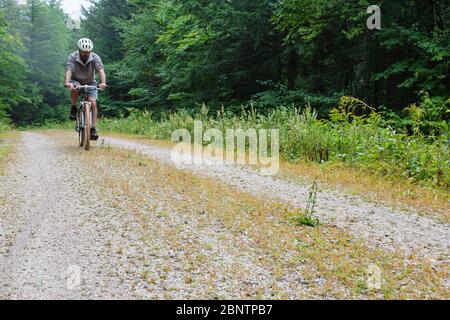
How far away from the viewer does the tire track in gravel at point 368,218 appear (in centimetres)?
454

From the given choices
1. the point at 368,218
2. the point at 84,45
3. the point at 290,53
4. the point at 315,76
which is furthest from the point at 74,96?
the point at 290,53

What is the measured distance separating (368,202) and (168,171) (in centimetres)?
350

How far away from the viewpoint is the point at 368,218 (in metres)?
5.37

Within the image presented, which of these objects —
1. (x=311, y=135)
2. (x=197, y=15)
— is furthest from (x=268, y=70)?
(x=311, y=135)

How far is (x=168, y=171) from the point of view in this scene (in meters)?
7.88

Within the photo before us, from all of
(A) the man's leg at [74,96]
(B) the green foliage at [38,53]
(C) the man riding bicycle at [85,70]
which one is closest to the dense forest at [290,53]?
(C) the man riding bicycle at [85,70]

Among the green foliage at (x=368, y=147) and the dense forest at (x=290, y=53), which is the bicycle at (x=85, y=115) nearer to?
the green foliage at (x=368, y=147)

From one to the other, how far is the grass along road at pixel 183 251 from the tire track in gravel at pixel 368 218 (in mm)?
127

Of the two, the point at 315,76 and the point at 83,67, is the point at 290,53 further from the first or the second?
the point at 83,67

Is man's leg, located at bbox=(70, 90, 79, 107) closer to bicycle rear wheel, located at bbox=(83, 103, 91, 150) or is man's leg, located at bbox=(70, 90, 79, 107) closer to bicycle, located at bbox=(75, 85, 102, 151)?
bicycle, located at bbox=(75, 85, 102, 151)

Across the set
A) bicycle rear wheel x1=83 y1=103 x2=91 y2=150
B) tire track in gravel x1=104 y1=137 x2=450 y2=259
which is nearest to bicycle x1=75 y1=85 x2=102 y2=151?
bicycle rear wheel x1=83 y1=103 x2=91 y2=150
